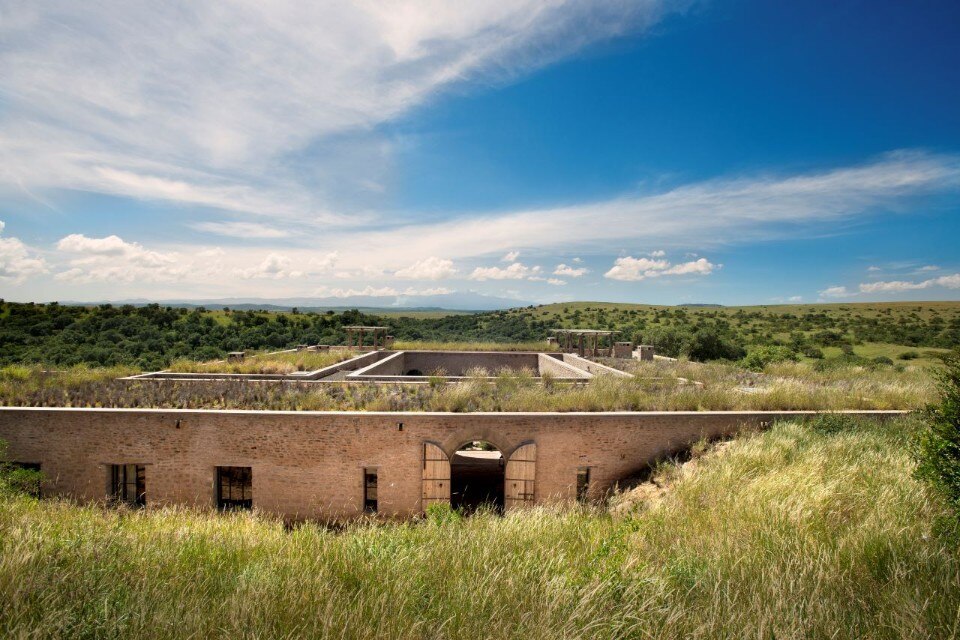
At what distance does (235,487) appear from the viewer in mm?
9555

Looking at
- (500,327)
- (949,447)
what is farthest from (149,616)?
(500,327)

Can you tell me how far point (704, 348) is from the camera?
93.1 feet

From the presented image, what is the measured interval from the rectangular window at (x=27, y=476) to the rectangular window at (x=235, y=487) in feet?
10.1

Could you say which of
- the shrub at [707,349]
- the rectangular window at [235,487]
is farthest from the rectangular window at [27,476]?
the shrub at [707,349]

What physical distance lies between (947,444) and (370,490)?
8.94 meters

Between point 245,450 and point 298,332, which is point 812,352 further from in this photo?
point 298,332

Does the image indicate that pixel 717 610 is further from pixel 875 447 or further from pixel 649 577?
pixel 875 447

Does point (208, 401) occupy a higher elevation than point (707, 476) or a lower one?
higher

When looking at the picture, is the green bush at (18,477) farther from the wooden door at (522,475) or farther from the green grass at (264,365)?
the wooden door at (522,475)

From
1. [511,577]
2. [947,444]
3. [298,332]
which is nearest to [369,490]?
[511,577]

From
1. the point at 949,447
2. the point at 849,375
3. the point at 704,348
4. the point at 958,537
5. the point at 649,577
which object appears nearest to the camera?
the point at 649,577

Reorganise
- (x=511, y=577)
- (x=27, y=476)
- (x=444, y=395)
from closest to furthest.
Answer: (x=511, y=577), (x=27, y=476), (x=444, y=395)

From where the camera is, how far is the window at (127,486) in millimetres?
9062

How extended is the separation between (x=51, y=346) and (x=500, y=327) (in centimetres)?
4524
